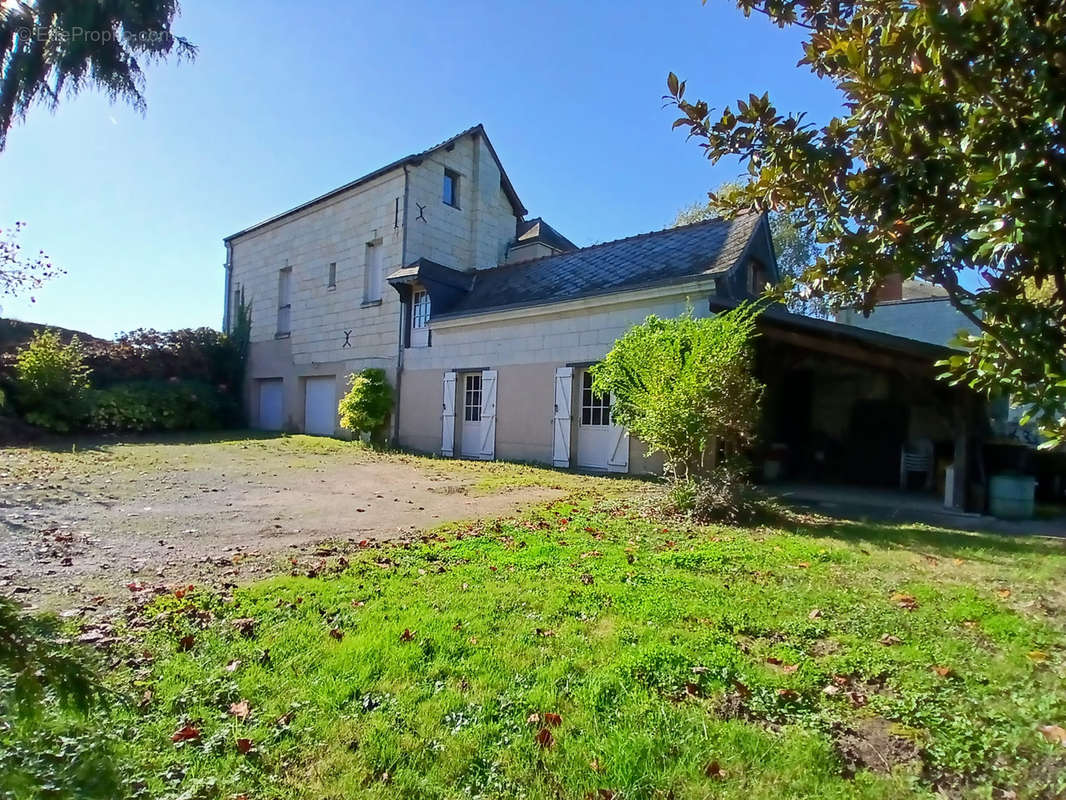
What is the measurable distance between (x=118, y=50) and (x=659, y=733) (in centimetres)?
962

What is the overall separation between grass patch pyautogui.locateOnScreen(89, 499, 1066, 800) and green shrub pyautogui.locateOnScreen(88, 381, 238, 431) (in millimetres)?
14382

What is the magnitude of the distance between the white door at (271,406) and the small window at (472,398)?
7750 mm

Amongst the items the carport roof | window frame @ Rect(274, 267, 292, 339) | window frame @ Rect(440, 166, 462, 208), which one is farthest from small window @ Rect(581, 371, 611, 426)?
window frame @ Rect(274, 267, 292, 339)

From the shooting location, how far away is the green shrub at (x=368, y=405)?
14.6 m

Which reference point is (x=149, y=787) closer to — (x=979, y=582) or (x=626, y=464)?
(x=979, y=582)

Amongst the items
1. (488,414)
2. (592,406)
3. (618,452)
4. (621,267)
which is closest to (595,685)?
(618,452)

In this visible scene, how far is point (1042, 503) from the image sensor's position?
356 inches

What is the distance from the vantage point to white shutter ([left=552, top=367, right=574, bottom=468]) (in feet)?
37.4

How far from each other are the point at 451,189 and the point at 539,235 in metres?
3.02

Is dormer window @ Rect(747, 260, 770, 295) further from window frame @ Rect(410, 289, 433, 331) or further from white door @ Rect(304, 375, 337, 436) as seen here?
white door @ Rect(304, 375, 337, 436)

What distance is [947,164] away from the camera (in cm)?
197

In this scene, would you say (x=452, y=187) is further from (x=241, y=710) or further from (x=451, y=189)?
(x=241, y=710)

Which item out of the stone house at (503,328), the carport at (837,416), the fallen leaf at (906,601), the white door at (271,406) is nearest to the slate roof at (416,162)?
the stone house at (503,328)

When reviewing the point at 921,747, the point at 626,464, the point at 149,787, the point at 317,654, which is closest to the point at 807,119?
the point at 921,747
